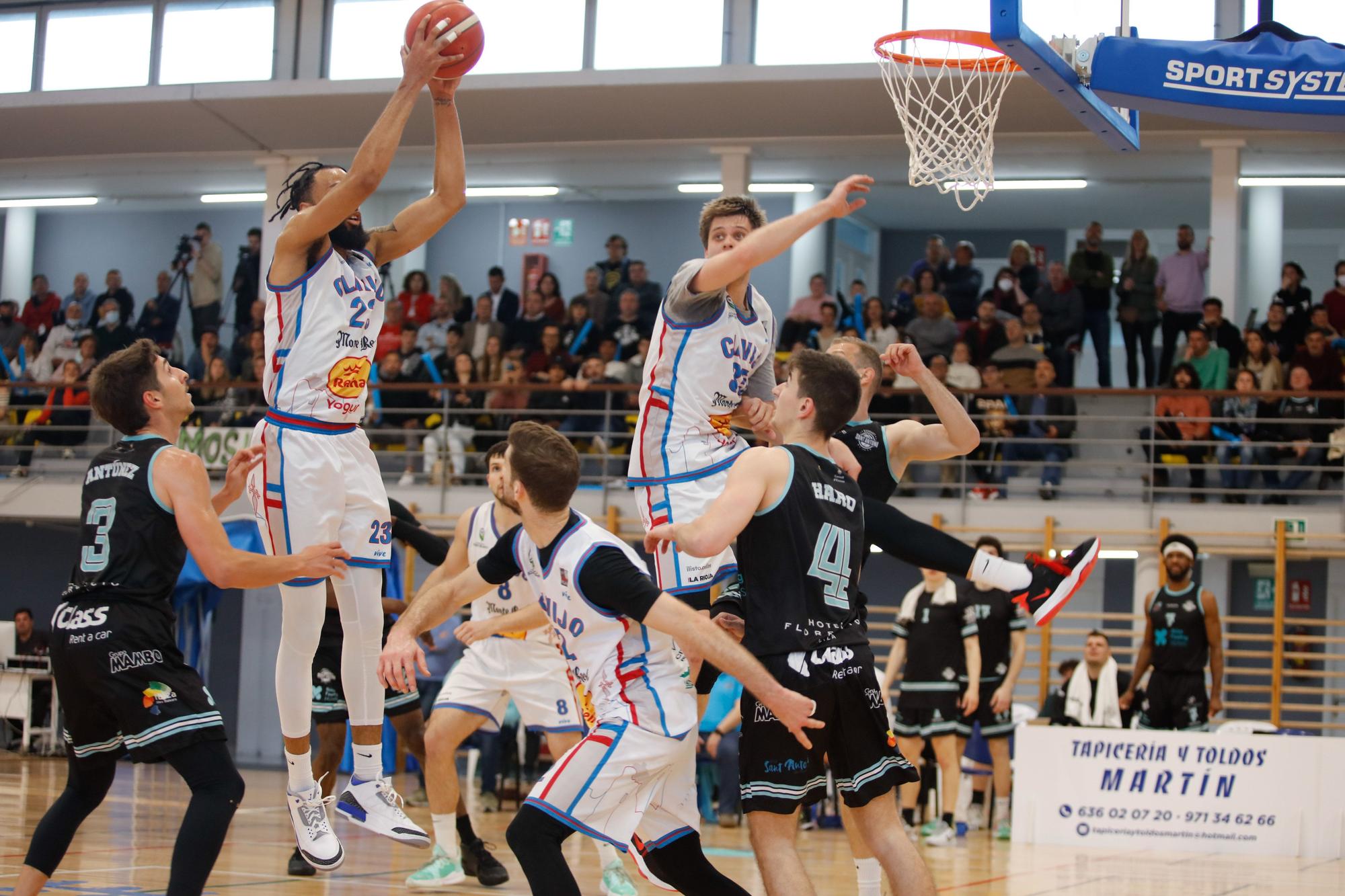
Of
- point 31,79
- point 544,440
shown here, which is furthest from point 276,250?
point 31,79

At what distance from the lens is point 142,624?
4.93m

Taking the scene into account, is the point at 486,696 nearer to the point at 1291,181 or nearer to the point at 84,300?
the point at 1291,181

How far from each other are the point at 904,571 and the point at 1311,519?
5246 millimetres

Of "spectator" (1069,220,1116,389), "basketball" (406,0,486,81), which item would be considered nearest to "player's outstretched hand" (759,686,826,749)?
"basketball" (406,0,486,81)

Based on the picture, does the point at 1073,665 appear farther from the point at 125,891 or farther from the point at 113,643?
the point at 113,643

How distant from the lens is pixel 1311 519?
45.1 feet

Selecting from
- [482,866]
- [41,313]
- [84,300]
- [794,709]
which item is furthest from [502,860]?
[41,313]

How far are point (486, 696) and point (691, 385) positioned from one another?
9.64 feet

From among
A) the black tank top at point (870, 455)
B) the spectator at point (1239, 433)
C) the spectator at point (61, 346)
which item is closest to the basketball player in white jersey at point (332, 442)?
the black tank top at point (870, 455)

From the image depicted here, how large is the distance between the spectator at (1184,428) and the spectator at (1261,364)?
0.48 m

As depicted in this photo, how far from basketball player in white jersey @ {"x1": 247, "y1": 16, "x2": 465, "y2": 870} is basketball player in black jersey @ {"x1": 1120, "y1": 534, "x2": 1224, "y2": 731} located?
7.98m

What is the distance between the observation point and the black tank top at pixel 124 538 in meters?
4.98

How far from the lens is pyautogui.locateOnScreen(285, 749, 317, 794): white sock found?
5469 millimetres

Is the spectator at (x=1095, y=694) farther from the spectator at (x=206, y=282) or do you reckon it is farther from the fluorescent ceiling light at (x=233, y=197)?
the fluorescent ceiling light at (x=233, y=197)
